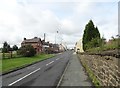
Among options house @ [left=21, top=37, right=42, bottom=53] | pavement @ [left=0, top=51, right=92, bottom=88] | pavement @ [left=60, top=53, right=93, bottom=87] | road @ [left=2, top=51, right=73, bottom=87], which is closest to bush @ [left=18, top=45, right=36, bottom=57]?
road @ [left=2, top=51, right=73, bottom=87]

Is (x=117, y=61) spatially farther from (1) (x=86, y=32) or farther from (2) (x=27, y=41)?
(2) (x=27, y=41)

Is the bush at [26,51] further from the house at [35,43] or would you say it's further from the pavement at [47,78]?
the house at [35,43]

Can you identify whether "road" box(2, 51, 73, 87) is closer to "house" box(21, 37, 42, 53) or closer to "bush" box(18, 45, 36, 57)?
"bush" box(18, 45, 36, 57)

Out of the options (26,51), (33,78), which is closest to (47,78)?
(33,78)

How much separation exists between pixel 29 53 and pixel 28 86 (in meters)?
48.6

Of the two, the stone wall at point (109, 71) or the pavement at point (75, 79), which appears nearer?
the stone wall at point (109, 71)

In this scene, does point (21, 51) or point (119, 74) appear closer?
point (119, 74)

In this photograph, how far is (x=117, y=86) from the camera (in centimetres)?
725

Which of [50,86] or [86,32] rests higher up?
[86,32]

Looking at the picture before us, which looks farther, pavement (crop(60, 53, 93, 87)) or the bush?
the bush

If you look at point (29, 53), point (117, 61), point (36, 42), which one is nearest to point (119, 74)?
point (117, 61)

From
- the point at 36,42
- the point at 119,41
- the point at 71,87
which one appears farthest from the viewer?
the point at 36,42

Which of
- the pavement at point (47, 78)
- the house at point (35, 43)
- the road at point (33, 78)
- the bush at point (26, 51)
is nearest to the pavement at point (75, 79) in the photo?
the pavement at point (47, 78)

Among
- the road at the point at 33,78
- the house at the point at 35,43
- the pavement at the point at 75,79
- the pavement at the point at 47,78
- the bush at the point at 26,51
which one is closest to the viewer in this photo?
the pavement at the point at 75,79
